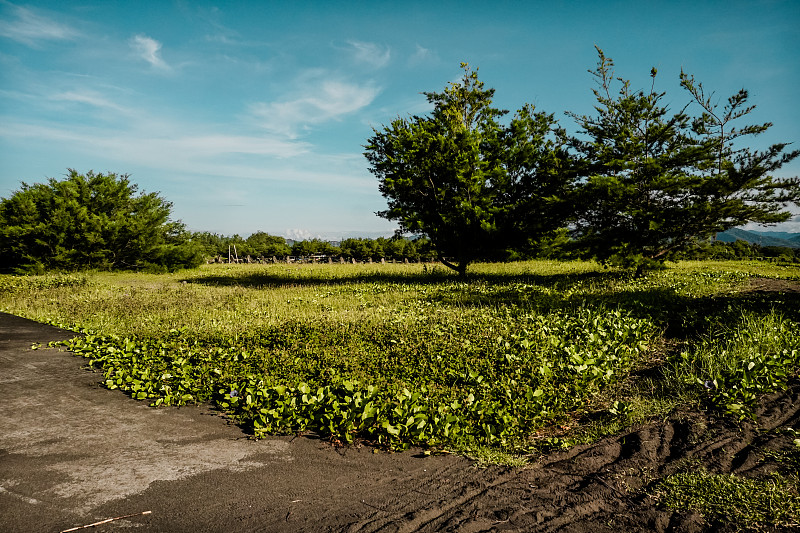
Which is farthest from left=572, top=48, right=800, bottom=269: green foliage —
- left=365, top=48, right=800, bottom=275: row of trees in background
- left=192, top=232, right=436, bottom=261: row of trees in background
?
left=192, top=232, right=436, bottom=261: row of trees in background

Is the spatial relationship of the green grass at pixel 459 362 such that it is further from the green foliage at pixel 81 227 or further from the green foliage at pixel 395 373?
the green foliage at pixel 81 227

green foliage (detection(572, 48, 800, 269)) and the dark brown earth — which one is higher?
green foliage (detection(572, 48, 800, 269))

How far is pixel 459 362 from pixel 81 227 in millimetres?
25453

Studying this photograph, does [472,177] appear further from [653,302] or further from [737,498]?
[737,498]

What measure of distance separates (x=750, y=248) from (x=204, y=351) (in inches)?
1653

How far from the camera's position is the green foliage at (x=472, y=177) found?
15.5 metres

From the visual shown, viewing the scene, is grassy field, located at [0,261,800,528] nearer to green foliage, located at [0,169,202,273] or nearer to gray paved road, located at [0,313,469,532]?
gray paved road, located at [0,313,469,532]

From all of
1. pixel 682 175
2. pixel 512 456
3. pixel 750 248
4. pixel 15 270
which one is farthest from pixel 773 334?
pixel 750 248

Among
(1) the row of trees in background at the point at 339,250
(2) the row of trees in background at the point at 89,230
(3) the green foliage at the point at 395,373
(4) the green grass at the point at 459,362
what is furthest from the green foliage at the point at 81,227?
(1) the row of trees in background at the point at 339,250

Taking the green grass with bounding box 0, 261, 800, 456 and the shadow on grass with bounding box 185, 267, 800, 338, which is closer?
the green grass with bounding box 0, 261, 800, 456

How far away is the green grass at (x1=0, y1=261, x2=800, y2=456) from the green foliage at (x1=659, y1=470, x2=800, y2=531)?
1.00 meters

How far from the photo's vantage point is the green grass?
4316mm

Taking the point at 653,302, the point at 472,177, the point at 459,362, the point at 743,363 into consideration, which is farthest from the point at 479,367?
the point at 472,177

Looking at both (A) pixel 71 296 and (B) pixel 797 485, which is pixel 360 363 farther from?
(A) pixel 71 296
